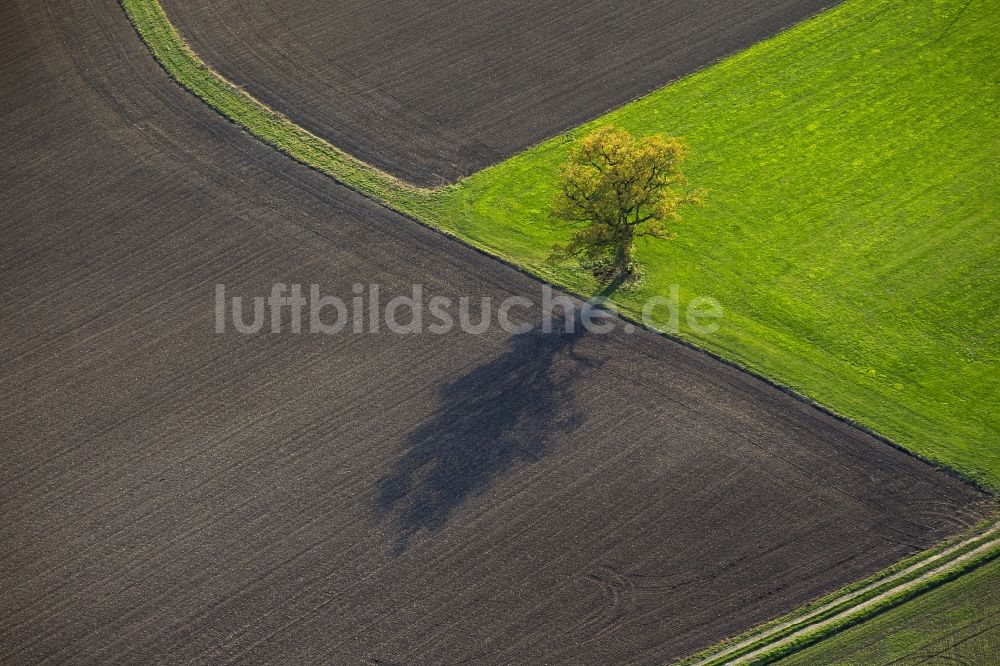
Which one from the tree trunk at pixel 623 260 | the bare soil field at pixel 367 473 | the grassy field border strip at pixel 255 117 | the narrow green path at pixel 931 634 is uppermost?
the grassy field border strip at pixel 255 117

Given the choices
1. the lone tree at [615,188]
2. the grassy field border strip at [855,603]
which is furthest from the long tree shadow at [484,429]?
the grassy field border strip at [855,603]

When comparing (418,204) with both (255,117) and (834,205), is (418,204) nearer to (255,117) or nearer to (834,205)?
(255,117)

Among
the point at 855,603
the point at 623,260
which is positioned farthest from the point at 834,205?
the point at 855,603

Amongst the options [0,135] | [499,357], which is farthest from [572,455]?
[0,135]

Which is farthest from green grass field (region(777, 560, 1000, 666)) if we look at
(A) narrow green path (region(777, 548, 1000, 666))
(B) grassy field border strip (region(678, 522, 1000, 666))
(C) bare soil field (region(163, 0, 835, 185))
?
(C) bare soil field (region(163, 0, 835, 185))

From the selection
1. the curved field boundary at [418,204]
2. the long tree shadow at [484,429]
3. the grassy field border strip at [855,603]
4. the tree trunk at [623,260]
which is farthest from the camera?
the tree trunk at [623,260]

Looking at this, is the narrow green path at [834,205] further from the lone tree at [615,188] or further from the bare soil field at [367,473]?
the lone tree at [615,188]

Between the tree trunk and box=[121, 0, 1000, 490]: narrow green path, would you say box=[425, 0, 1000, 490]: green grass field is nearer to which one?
box=[121, 0, 1000, 490]: narrow green path
